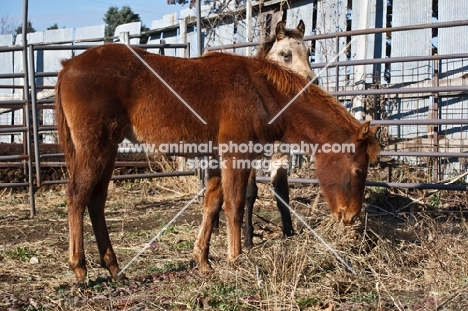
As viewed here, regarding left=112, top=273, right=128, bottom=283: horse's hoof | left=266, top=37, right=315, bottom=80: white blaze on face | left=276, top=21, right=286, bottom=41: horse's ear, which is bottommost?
left=112, top=273, right=128, bottom=283: horse's hoof

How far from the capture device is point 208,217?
483cm

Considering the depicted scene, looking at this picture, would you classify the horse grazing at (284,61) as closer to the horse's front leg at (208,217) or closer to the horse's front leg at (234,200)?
the horse's front leg at (208,217)

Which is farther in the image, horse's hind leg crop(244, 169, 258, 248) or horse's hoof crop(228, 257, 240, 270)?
horse's hind leg crop(244, 169, 258, 248)

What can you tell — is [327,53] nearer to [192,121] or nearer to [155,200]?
[155,200]

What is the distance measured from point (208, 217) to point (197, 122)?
0.79 meters

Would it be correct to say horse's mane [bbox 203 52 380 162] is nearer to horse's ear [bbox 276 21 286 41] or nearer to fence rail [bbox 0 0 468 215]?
horse's ear [bbox 276 21 286 41]

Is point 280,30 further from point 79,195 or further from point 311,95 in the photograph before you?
point 79,195

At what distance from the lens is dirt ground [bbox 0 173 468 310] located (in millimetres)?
3668

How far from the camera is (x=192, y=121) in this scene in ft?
15.2

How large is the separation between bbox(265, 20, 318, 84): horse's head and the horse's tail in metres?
2.62

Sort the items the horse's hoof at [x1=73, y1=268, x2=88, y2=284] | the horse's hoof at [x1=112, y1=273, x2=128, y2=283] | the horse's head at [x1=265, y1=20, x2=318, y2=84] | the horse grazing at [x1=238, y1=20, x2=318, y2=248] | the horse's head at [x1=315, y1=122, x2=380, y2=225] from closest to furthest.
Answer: the horse's hoof at [x1=73, y1=268, x2=88, y2=284] < the horse's hoof at [x1=112, y1=273, x2=128, y2=283] < the horse's head at [x1=315, y1=122, x2=380, y2=225] < the horse grazing at [x1=238, y1=20, x2=318, y2=248] < the horse's head at [x1=265, y1=20, x2=318, y2=84]

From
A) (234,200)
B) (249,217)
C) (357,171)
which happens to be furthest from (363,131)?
(249,217)

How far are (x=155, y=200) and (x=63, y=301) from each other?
5081 millimetres

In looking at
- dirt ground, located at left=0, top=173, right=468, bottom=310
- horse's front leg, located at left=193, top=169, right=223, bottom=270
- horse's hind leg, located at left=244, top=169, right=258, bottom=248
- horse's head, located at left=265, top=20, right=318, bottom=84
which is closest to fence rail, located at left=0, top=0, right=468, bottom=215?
horse's head, located at left=265, top=20, right=318, bottom=84
